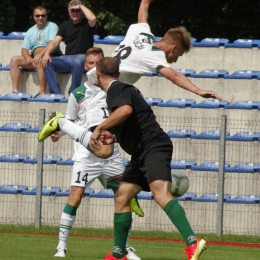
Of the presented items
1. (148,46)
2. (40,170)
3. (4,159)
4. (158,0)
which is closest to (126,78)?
(148,46)

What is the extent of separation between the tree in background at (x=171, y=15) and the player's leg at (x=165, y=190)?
15587 millimetres

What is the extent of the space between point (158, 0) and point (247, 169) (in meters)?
11.5

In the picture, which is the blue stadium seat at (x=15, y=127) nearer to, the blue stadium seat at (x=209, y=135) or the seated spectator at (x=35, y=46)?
the seated spectator at (x=35, y=46)

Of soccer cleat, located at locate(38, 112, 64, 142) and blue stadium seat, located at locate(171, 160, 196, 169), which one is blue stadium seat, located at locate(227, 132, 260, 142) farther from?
soccer cleat, located at locate(38, 112, 64, 142)

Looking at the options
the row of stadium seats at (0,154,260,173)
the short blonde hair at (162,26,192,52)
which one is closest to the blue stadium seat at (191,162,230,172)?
the row of stadium seats at (0,154,260,173)

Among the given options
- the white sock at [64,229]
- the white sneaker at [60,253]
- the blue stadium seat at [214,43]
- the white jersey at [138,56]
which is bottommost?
the white sneaker at [60,253]

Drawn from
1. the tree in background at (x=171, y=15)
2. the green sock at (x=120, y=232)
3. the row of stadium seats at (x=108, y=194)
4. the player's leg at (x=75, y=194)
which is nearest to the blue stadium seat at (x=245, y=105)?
the row of stadium seats at (x=108, y=194)

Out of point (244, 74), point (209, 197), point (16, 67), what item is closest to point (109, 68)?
point (209, 197)

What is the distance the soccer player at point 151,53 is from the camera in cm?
909

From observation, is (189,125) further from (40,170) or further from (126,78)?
(126,78)

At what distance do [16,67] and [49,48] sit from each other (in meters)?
0.76

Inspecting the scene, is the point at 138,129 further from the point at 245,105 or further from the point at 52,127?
the point at 245,105

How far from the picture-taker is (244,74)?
611 inches

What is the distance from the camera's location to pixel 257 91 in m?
15.5
